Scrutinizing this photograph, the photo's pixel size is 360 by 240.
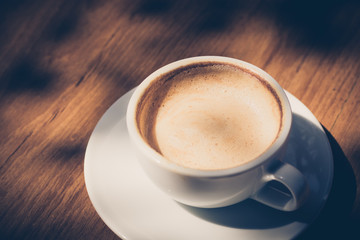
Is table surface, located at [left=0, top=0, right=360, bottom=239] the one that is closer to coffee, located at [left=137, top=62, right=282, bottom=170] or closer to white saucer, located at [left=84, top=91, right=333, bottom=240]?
Result: white saucer, located at [left=84, top=91, right=333, bottom=240]

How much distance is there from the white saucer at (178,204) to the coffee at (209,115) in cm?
9

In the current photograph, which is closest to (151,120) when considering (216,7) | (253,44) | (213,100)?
(213,100)

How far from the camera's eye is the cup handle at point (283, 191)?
0.59 metres

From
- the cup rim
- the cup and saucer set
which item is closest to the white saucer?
the cup and saucer set

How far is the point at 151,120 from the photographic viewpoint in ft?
2.59

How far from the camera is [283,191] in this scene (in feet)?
2.31

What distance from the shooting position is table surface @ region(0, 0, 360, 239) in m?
0.79

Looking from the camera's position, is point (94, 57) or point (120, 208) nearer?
point (120, 208)

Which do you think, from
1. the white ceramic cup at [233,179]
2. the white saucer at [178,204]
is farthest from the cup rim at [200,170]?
the white saucer at [178,204]

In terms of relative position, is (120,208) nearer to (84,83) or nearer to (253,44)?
(84,83)

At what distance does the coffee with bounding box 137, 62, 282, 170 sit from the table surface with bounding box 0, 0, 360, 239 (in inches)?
8.7

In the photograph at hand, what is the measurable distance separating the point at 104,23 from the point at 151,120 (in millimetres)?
524

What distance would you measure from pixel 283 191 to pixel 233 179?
186mm

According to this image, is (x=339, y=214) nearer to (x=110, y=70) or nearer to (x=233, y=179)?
(x=233, y=179)
